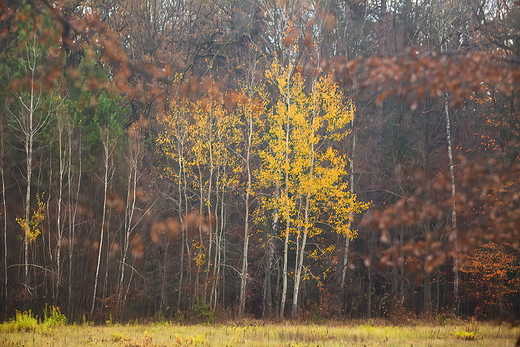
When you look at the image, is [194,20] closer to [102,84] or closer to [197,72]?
[197,72]

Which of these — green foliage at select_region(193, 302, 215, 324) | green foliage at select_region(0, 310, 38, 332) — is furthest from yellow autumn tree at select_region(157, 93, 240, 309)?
green foliage at select_region(0, 310, 38, 332)

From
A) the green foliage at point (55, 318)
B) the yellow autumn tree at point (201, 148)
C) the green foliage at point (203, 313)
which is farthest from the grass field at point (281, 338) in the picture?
the yellow autumn tree at point (201, 148)

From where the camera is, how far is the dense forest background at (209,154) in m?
18.5

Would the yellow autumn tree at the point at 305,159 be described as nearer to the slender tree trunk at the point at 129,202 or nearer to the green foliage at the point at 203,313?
the green foliage at the point at 203,313

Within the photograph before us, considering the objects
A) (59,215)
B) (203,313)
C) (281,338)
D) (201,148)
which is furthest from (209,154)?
(281,338)

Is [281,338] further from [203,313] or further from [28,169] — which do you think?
[28,169]

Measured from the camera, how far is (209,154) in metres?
21.9

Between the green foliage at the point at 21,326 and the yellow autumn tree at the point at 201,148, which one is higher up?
the yellow autumn tree at the point at 201,148

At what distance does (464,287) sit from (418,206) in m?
20.1

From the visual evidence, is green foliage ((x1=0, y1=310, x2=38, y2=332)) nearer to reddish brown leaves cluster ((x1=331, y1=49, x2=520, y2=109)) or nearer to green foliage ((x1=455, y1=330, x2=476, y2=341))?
green foliage ((x1=455, y1=330, x2=476, y2=341))

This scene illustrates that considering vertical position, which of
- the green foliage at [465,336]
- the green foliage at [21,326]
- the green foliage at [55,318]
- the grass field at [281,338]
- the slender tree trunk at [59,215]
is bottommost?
the green foliage at [55,318]

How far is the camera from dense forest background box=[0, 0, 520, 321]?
18531 millimetres

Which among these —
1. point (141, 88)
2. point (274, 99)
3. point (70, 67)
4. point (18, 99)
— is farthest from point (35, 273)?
point (274, 99)

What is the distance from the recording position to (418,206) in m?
3.25
